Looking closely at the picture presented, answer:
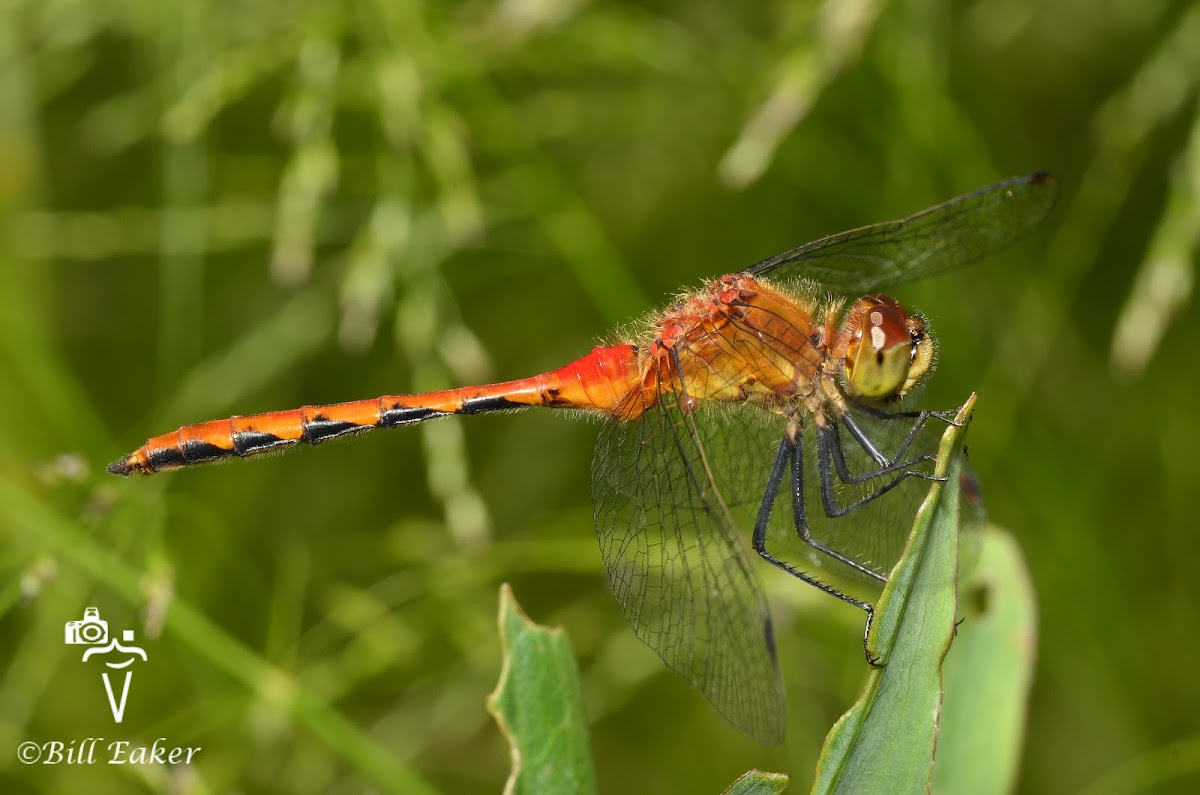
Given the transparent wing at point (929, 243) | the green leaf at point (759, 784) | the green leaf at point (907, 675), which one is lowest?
the green leaf at point (759, 784)

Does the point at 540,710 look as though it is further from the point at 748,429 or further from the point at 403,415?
the point at 403,415

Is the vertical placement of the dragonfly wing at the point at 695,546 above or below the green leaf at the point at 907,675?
above

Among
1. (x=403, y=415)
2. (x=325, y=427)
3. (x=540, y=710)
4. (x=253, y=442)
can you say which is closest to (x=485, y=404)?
(x=403, y=415)

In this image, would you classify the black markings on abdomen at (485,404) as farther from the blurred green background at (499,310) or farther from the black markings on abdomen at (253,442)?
the black markings on abdomen at (253,442)

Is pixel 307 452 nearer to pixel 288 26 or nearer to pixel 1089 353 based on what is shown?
pixel 288 26

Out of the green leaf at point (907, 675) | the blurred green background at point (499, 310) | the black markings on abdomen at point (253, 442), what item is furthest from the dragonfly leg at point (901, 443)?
the black markings on abdomen at point (253, 442)

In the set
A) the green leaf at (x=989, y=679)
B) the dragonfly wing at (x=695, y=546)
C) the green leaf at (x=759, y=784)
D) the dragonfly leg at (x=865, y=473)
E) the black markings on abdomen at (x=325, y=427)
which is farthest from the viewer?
the black markings on abdomen at (x=325, y=427)

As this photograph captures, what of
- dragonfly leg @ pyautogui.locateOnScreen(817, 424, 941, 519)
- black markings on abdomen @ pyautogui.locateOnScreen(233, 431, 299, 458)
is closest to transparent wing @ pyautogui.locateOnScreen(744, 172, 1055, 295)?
dragonfly leg @ pyautogui.locateOnScreen(817, 424, 941, 519)

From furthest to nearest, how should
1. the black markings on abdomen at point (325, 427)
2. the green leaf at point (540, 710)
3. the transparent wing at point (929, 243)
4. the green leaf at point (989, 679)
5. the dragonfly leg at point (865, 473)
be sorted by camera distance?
the black markings on abdomen at point (325, 427)
the transparent wing at point (929, 243)
the dragonfly leg at point (865, 473)
the green leaf at point (989, 679)
the green leaf at point (540, 710)
